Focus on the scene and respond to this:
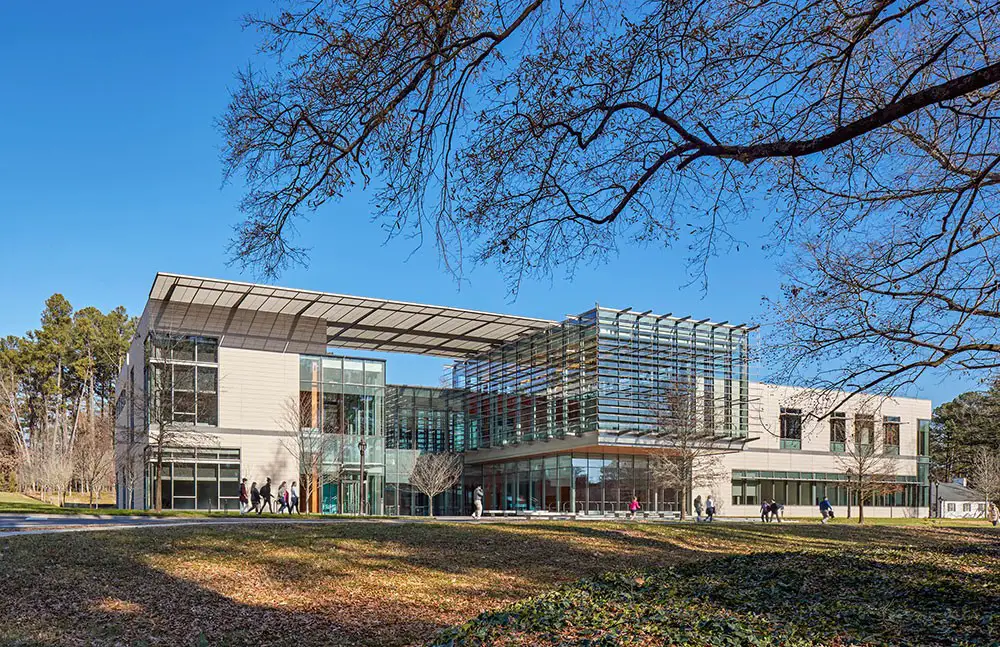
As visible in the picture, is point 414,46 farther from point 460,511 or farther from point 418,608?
point 460,511

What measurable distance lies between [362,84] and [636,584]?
6578 millimetres

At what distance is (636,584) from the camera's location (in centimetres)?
995

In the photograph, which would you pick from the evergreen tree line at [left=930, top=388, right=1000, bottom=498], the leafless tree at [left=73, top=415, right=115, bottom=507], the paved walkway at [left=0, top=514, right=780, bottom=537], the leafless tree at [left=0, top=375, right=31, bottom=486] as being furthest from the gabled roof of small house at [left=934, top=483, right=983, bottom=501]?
the leafless tree at [left=0, top=375, right=31, bottom=486]

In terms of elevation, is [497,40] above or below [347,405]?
above

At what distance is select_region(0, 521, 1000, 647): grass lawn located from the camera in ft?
24.4

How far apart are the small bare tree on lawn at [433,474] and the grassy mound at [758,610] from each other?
118 feet

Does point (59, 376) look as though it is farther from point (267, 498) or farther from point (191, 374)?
point (267, 498)

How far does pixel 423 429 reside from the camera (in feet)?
181

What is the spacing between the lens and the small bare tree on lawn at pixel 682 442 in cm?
3888

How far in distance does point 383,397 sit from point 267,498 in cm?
965

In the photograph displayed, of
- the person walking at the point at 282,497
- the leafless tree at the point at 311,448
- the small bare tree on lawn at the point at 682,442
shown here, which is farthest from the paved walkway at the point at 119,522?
the small bare tree on lawn at the point at 682,442

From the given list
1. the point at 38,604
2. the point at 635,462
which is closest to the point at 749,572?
the point at 38,604

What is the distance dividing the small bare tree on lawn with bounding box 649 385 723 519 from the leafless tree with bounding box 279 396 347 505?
1668cm

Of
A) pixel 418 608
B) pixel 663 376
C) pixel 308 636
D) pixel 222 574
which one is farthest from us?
pixel 663 376
